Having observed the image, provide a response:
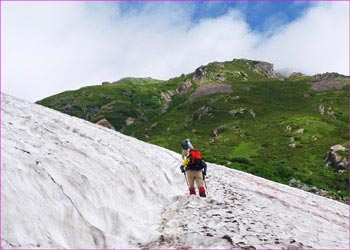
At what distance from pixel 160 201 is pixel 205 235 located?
192 inches

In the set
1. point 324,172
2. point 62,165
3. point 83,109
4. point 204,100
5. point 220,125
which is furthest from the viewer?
point 83,109

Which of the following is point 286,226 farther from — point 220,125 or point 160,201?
point 220,125

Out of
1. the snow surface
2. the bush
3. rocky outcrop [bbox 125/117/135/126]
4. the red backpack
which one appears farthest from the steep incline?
rocky outcrop [bbox 125/117/135/126]

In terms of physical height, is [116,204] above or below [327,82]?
below

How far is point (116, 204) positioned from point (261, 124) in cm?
10272

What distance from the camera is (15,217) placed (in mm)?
14148

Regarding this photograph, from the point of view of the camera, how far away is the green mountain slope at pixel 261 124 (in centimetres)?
7473

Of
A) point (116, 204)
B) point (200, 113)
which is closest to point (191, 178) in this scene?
point (116, 204)

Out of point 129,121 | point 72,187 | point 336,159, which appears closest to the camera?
point 72,187

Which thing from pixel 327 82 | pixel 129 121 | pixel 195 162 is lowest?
pixel 195 162

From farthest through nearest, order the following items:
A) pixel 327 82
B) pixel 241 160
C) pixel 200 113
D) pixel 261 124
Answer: pixel 327 82 → pixel 200 113 → pixel 261 124 → pixel 241 160

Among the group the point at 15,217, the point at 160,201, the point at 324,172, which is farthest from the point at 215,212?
the point at 324,172

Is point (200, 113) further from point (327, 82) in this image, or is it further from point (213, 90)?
point (327, 82)

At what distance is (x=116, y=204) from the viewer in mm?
18812
